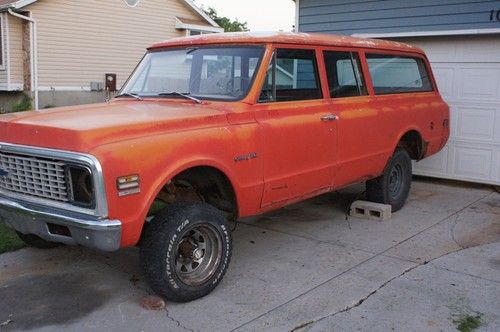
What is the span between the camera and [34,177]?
3.84m

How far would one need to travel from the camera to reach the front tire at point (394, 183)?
21.4 feet

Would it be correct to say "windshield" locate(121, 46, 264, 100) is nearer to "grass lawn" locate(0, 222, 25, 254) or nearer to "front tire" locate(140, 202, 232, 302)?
"front tire" locate(140, 202, 232, 302)

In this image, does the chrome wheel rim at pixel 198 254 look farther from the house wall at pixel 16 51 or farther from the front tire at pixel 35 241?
the house wall at pixel 16 51

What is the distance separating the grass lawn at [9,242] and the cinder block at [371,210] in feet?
12.3

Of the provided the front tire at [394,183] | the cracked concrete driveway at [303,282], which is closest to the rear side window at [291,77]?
the cracked concrete driveway at [303,282]

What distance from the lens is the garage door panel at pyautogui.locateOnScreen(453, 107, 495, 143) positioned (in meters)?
7.89

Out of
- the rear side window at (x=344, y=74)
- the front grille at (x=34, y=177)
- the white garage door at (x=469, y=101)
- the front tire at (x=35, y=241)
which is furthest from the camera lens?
the white garage door at (x=469, y=101)

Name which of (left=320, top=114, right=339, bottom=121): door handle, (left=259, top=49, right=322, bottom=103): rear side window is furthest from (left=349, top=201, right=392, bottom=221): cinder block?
(left=259, top=49, right=322, bottom=103): rear side window

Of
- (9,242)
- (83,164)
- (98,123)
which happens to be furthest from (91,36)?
(83,164)

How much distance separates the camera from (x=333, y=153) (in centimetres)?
537

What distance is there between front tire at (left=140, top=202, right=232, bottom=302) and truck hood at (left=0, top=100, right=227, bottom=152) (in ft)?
2.11

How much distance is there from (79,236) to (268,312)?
1.45 m

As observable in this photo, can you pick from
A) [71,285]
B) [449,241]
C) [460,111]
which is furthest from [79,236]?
[460,111]

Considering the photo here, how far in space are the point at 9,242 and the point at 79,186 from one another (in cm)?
230
